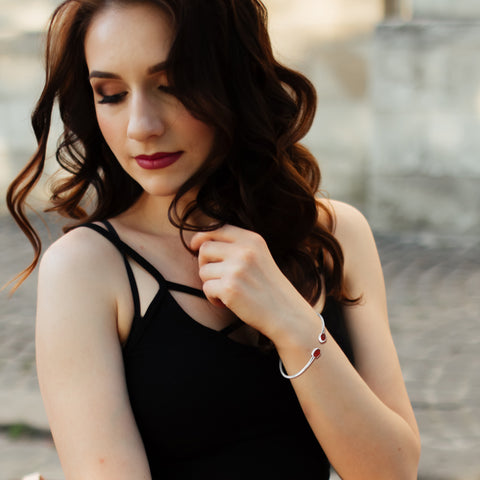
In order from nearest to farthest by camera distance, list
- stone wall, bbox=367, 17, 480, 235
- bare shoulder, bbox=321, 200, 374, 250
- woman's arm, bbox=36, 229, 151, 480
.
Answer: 1. woman's arm, bbox=36, 229, 151, 480
2. bare shoulder, bbox=321, 200, 374, 250
3. stone wall, bbox=367, 17, 480, 235

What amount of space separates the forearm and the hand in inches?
2.4

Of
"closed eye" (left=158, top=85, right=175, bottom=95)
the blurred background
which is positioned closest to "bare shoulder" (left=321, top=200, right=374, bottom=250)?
"closed eye" (left=158, top=85, right=175, bottom=95)

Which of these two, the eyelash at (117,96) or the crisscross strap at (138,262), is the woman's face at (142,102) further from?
the crisscross strap at (138,262)

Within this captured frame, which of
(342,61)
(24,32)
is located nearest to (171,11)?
(342,61)

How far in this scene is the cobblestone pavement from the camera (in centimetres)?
383

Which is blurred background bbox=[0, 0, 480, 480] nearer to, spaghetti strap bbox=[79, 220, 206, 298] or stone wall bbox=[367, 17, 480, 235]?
stone wall bbox=[367, 17, 480, 235]

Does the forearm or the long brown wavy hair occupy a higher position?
the long brown wavy hair

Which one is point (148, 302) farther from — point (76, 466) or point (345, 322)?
point (345, 322)

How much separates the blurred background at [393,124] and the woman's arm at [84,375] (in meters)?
4.04

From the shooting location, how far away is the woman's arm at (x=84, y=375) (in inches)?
65.8

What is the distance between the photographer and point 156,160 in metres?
1.82

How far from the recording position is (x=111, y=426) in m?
1.68

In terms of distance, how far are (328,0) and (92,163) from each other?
251 inches

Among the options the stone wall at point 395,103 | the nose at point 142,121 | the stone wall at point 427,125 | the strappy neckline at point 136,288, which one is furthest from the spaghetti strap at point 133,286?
the stone wall at point 427,125
